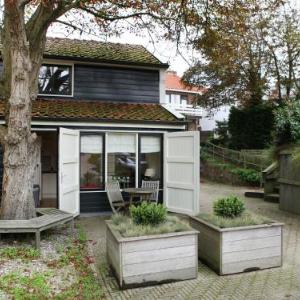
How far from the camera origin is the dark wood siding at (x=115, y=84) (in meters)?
11.1

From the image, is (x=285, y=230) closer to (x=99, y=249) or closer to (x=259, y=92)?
(x=99, y=249)

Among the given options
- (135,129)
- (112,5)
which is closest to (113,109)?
(135,129)

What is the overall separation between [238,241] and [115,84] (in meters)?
7.45

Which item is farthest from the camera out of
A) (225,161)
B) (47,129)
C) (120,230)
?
(225,161)

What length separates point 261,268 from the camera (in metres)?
5.33

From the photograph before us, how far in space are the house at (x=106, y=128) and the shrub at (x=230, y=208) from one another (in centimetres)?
327

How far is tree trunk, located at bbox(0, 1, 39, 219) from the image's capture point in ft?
22.0

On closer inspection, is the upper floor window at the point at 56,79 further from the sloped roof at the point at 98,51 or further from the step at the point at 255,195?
the step at the point at 255,195

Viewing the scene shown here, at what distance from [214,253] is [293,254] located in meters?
1.74

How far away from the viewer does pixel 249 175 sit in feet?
56.2

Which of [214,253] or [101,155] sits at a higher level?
[101,155]

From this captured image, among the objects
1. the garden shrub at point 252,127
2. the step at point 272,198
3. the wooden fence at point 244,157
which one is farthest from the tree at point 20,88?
the garden shrub at point 252,127

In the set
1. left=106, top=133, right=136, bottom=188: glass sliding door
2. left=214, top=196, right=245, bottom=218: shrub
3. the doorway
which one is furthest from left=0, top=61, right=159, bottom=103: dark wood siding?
left=214, top=196, right=245, bottom=218: shrub

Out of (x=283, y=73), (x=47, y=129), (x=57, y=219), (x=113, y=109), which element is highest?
(x=283, y=73)
